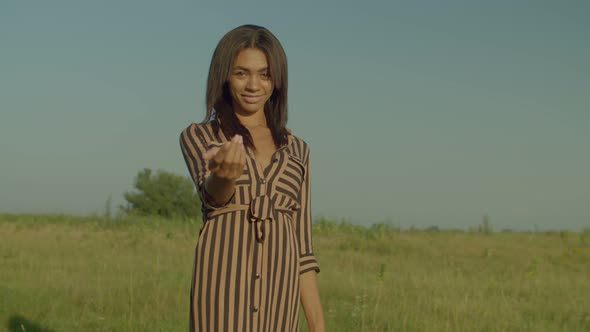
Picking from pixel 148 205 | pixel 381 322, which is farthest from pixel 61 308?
pixel 148 205

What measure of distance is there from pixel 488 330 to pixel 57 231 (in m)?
12.1

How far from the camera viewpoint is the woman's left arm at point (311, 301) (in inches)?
92.7

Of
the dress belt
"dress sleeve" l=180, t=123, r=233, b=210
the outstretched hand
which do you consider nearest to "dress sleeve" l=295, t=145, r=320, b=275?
the dress belt

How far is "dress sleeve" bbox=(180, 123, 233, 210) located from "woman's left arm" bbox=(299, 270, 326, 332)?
44 cm

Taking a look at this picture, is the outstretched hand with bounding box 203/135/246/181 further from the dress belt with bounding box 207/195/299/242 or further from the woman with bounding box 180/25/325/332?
the dress belt with bounding box 207/195/299/242

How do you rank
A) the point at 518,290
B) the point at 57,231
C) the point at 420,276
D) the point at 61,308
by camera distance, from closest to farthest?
the point at 61,308, the point at 518,290, the point at 420,276, the point at 57,231

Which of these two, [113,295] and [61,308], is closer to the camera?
[61,308]

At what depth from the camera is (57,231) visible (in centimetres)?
1573

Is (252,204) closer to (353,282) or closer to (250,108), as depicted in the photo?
(250,108)

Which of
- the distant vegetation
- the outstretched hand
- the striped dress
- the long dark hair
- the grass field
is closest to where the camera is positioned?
the outstretched hand

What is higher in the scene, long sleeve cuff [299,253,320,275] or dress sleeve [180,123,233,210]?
dress sleeve [180,123,233,210]

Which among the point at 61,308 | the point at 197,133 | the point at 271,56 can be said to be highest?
the point at 271,56

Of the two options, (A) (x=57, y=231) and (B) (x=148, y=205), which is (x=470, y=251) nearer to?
(A) (x=57, y=231)

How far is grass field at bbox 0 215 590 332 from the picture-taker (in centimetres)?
609
